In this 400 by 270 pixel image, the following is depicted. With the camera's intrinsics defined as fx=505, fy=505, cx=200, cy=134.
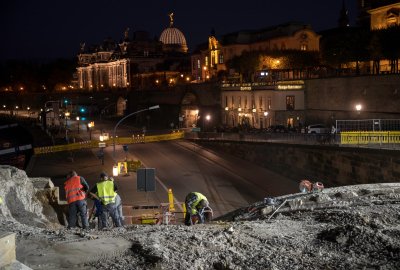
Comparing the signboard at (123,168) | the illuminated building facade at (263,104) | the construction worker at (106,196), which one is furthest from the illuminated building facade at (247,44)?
the construction worker at (106,196)

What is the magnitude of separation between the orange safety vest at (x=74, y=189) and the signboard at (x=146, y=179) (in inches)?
188

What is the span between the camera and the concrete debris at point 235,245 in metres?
7.84

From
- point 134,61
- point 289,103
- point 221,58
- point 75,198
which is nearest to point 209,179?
point 289,103

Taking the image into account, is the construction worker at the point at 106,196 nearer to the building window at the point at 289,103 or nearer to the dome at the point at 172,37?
the building window at the point at 289,103

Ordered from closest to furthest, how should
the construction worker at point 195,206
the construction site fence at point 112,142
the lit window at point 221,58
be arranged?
the construction worker at point 195,206 < the construction site fence at point 112,142 < the lit window at point 221,58

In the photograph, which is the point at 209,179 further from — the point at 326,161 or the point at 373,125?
the point at 373,125

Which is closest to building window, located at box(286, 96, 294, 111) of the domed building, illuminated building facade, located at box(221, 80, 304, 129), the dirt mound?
illuminated building facade, located at box(221, 80, 304, 129)

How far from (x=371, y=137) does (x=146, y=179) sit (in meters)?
15.2

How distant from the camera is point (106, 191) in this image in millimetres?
12305

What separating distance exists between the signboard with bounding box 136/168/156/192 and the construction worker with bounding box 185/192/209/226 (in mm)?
4990

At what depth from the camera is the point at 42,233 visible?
9609 millimetres

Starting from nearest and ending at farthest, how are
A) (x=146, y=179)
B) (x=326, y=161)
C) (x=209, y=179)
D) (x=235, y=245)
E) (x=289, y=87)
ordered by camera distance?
(x=235, y=245) → (x=146, y=179) → (x=326, y=161) → (x=209, y=179) → (x=289, y=87)

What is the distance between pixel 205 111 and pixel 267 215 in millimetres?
50830

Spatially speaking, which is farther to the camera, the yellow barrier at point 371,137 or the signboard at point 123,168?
the signboard at point 123,168
